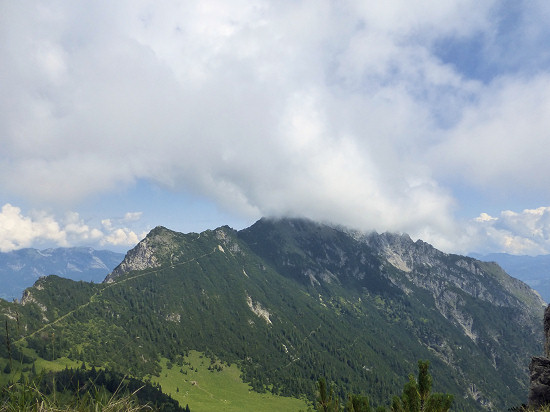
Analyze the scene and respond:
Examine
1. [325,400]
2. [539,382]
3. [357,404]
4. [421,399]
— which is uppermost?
[539,382]

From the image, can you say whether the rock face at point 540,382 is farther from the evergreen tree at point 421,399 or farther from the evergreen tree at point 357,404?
the evergreen tree at point 357,404


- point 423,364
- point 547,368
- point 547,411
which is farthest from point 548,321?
point 423,364

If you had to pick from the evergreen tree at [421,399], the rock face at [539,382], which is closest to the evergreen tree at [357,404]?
the evergreen tree at [421,399]

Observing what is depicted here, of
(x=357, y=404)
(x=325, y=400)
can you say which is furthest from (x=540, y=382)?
(x=325, y=400)

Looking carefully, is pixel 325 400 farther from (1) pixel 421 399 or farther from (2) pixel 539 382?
(2) pixel 539 382

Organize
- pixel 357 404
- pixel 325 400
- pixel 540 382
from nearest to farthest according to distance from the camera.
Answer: pixel 357 404 → pixel 325 400 → pixel 540 382

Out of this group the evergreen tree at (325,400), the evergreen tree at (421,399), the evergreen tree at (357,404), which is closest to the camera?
the evergreen tree at (421,399)

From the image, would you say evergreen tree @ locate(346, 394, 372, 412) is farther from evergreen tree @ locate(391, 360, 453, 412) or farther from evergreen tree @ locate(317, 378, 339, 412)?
evergreen tree @ locate(391, 360, 453, 412)

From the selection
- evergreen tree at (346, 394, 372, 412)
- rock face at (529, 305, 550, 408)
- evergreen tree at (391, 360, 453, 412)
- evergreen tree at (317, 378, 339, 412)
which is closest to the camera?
evergreen tree at (391, 360, 453, 412)

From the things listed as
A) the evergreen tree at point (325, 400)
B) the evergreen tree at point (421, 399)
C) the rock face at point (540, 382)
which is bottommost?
the evergreen tree at point (325, 400)

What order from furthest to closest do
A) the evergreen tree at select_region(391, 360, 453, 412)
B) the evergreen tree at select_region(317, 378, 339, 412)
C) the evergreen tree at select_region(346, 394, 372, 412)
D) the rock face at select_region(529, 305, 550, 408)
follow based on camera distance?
1. the rock face at select_region(529, 305, 550, 408)
2. the evergreen tree at select_region(317, 378, 339, 412)
3. the evergreen tree at select_region(346, 394, 372, 412)
4. the evergreen tree at select_region(391, 360, 453, 412)

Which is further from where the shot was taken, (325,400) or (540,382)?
(540,382)

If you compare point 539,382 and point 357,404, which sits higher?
point 539,382

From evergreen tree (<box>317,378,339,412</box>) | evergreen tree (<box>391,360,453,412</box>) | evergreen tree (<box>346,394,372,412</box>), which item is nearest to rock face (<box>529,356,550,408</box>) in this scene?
evergreen tree (<box>391,360,453,412</box>)
